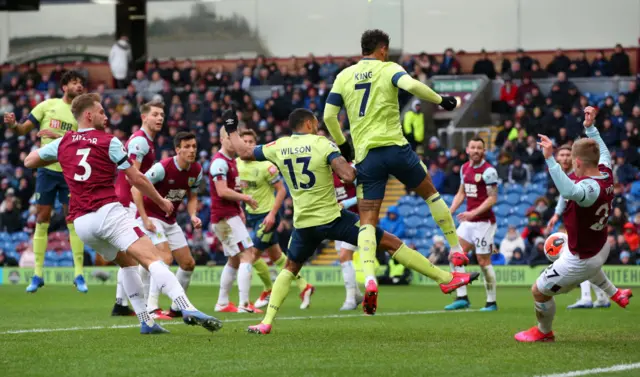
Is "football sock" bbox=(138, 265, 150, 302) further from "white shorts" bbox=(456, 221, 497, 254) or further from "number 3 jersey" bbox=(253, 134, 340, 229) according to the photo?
"white shorts" bbox=(456, 221, 497, 254)

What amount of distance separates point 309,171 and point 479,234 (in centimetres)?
551

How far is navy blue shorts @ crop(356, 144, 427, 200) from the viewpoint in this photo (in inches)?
417

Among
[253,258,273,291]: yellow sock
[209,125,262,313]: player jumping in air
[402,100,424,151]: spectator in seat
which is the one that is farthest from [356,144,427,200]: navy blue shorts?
[402,100,424,151]: spectator in seat

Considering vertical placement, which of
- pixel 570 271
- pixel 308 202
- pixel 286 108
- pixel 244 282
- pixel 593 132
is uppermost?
pixel 593 132

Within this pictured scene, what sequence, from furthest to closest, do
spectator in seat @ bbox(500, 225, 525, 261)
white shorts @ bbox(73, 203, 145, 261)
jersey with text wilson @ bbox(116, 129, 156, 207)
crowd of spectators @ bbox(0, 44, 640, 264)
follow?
crowd of spectators @ bbox(0, 44, 640, 264) < spectator in seat @ bbox(500, 225, 525, 261) < jersey with text wilson @ bbox(116, 129, 156, 207) < white shorts @ bbox(73, 203, 145, 261)

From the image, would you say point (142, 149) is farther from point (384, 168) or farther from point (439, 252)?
point (439, 252)

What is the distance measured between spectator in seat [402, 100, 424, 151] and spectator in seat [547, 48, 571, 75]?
4.60m

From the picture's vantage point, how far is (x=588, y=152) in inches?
359

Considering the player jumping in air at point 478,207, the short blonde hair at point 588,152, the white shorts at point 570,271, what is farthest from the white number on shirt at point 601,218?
the player jumping in air at point 478,207

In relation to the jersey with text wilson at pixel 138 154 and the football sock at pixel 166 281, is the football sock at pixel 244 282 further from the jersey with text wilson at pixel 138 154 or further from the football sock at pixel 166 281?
the football sock at pixel 166 281

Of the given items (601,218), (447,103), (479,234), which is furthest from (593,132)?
(479,234)

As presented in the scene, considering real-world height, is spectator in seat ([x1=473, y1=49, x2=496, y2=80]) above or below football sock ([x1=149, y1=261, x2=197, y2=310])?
above

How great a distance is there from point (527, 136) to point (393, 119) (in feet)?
55.7

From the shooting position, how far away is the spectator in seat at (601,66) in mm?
30094
